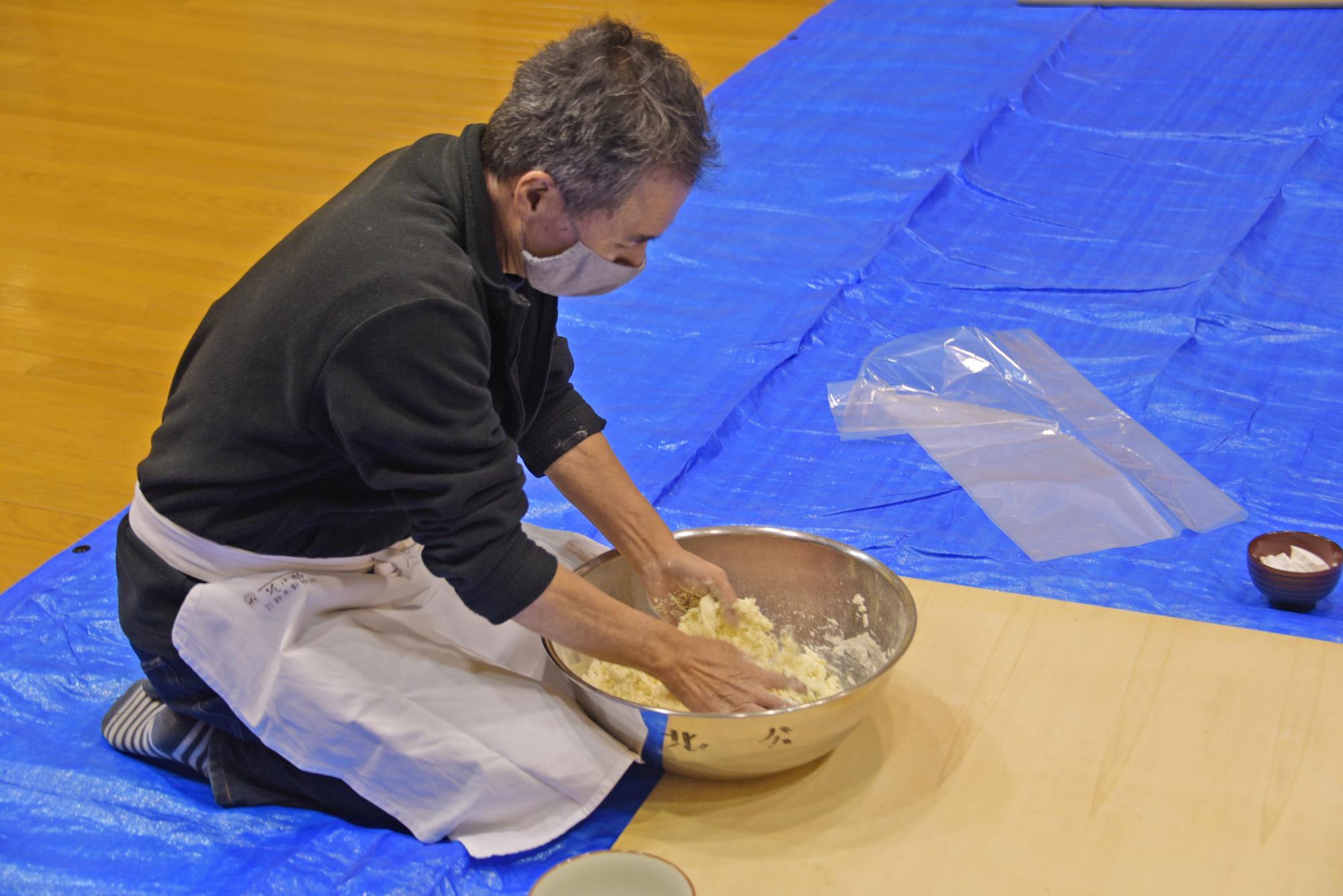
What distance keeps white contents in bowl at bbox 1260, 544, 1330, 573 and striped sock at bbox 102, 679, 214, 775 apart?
147cm

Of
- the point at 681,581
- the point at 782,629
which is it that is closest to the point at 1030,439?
the point at 782,629

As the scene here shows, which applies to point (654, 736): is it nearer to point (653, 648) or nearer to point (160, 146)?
point (653, 648)

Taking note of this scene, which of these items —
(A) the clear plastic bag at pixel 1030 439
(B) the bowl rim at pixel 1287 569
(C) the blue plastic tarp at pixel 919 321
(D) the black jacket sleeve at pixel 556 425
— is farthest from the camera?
(A) the clear plastic bag at pixel 1030 439

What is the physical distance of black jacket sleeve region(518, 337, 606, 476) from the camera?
170 centimetres

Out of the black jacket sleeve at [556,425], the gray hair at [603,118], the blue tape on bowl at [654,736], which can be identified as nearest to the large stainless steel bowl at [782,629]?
the blue tape on bowl at [654,736]

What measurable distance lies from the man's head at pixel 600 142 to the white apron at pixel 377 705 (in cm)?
50

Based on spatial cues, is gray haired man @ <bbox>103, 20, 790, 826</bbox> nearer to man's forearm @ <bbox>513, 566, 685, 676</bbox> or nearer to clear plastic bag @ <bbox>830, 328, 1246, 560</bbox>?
man's forearm @ <bbox>513, 566, 685, 676</bbox>

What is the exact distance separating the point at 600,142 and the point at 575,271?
0.18 metres

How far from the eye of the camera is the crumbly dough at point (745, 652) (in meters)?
1.62

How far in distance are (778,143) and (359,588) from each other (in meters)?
2.34

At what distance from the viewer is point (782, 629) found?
1735 millimetres

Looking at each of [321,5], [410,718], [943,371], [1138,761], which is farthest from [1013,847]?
[321,5]

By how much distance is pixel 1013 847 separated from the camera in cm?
135

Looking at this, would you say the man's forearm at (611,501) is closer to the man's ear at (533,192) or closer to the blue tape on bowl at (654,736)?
the blue tape on bowl at (654,736)
